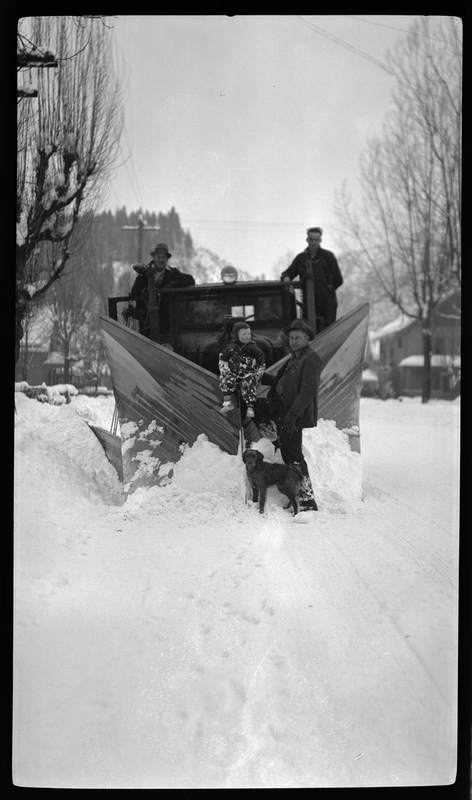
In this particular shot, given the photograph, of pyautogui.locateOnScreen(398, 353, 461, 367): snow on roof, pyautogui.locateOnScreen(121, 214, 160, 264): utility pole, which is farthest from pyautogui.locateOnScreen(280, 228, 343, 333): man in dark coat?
pyautogui.locateOnScreen(121, 214, 160, 264): utility pole

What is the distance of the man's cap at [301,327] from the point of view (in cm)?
254

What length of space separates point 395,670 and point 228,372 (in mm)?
1394

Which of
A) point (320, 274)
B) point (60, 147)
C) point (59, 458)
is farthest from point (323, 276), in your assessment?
point (59, 458)

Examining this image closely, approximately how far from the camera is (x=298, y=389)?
2527 millimetres

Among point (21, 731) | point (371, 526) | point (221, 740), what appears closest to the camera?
point (221, 740)

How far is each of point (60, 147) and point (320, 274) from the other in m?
1.24

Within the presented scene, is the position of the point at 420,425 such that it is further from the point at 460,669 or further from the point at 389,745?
the point at 389,745

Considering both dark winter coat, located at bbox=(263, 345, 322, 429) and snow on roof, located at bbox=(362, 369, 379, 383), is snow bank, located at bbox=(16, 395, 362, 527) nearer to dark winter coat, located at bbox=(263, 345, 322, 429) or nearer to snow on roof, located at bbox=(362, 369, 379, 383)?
dark winter coat, located at bbox=(263, 345, 322, 429)

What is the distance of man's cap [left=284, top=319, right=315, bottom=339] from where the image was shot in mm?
2542

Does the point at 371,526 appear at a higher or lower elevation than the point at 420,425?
lower

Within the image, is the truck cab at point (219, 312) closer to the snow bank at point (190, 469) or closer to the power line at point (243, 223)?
the power line at point (243, 223)

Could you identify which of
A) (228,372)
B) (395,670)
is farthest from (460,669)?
(228,372)

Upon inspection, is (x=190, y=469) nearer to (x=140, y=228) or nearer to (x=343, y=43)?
(x=140, y=228)
